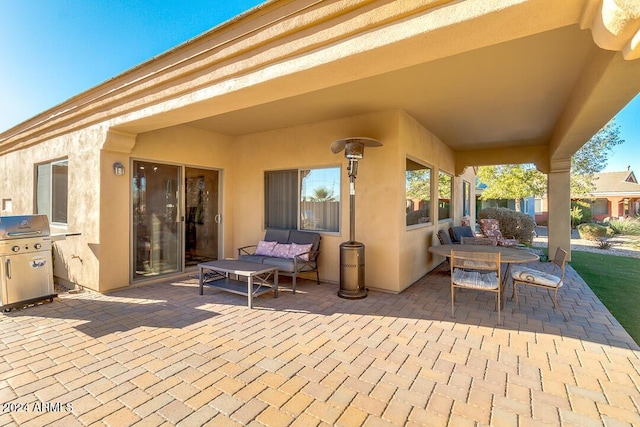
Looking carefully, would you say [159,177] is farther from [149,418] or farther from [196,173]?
[149,418]

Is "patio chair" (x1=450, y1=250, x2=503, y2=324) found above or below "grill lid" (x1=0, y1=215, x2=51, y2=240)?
below

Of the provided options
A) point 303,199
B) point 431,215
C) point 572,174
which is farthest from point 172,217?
point 572,174

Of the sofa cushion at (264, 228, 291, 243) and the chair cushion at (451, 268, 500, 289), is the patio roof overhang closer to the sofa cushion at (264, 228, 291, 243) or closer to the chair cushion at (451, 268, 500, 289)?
the sofa cushion at (264, 228, 291, 243)

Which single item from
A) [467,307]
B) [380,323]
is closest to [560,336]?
[467,307]

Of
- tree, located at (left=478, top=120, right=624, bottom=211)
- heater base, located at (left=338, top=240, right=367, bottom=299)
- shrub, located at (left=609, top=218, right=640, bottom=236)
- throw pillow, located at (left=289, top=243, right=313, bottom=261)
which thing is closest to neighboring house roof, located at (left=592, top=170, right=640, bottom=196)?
shrub, located at (left=609, top=218, right=640, bottom=236)

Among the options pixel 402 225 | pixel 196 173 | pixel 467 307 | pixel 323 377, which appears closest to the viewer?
pixel 323 377

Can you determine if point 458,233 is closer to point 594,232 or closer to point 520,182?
point 520,182

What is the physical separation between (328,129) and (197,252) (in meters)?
3.86

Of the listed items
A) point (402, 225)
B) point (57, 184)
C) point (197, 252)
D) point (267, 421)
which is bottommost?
point (267, 421)

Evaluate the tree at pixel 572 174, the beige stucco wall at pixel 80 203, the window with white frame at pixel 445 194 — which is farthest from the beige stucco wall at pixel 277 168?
the tree at pixel 572 174

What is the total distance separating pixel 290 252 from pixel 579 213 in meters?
17.8

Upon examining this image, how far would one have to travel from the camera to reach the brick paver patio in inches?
81.1

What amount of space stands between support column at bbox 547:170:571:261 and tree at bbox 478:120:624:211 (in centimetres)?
557

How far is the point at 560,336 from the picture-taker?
3.32 metres
